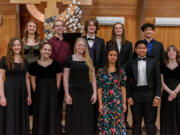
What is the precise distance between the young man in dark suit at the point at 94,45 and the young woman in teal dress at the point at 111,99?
1.06 feet

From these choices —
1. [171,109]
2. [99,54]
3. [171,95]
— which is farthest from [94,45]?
[171,109]

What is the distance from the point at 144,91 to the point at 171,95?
0.35m

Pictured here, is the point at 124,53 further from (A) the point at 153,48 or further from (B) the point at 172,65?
(B) the point at 172,65

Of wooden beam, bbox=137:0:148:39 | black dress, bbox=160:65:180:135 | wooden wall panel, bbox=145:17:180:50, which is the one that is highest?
Answer: wooden beam, bbox=137:0:148:39

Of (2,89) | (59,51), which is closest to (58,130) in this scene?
(2,89)

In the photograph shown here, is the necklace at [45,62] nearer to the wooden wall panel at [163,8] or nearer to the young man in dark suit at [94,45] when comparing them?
the young man in dark suit at [94,45]

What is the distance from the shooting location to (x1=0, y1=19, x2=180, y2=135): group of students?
2.40m

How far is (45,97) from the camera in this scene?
2459 mm

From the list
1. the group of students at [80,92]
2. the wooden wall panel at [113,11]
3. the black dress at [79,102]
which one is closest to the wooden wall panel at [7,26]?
the wooden wall panel at [113,11]

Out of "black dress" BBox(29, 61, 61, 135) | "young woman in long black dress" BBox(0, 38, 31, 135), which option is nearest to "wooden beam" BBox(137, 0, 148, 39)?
"black dress" BBox(29, 61, 61, 135)

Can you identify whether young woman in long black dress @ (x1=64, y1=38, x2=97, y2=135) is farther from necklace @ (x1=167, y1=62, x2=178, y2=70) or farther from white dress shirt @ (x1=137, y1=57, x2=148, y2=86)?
necklace @ (x1=167, y1=62, x2=178, y2=70)

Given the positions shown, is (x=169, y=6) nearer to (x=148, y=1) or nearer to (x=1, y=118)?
(x=148, y=1)

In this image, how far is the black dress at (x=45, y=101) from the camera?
2.44 m

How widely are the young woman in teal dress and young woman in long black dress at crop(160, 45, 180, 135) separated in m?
0.56
